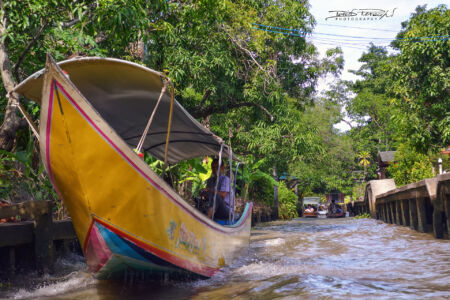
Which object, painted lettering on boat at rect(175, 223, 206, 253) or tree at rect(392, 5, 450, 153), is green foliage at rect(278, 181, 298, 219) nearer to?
tree at rect(392, 5, 450, 153)

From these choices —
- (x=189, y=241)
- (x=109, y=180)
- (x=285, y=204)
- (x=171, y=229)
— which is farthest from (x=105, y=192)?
(x=285, y=204)

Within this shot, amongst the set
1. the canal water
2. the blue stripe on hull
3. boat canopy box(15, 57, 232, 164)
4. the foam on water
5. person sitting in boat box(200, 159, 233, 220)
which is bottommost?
the canal water

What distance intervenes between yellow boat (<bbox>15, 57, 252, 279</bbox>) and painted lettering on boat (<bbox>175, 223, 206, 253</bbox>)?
12mm

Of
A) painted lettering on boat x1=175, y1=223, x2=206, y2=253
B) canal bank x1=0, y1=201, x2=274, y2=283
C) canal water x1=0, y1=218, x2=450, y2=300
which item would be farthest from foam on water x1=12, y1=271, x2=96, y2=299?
painted lettering on boat x1=175, y1=223, x2=206, y2=253

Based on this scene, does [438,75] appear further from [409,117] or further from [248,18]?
[248,18]

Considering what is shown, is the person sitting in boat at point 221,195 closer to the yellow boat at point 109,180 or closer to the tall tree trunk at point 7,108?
the yellow boat at point 109,180

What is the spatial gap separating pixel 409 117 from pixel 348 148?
1017 inches

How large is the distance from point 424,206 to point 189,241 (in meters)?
8.42

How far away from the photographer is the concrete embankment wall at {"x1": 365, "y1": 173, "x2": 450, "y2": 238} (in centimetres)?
910

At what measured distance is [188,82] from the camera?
487 inches

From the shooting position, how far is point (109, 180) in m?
4.46

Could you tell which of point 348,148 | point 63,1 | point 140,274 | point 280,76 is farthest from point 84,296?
point 348,148

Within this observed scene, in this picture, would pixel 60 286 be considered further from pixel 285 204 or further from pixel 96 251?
pixel 285 204

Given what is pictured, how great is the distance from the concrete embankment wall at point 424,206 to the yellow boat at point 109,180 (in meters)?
5.58
